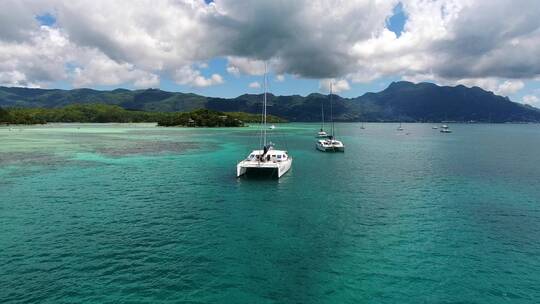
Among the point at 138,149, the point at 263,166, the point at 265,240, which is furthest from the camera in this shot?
the point at 138,149

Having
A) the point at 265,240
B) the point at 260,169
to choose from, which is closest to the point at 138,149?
the point at 260,169

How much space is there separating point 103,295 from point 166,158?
62.0m

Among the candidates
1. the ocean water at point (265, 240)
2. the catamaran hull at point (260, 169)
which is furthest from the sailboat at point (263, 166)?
the ocean water at point (265, 240)

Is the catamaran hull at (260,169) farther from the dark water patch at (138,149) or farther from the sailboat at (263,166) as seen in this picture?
the dark water patch at (138,149)

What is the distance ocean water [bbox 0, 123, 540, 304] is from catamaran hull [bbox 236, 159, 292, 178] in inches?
104

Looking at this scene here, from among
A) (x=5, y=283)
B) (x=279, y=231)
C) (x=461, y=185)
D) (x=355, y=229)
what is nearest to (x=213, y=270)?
(x=279, y=231)

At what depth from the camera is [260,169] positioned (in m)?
55.1

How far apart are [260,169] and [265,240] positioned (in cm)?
2773

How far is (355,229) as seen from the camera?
3058 centimetres

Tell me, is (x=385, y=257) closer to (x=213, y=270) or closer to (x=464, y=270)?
(x=464, y=270)

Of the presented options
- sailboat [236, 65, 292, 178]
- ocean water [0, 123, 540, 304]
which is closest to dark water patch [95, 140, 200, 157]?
ocean water [0, 123, 540, 304]

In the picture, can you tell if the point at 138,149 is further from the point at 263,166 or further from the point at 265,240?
the point at 265,240

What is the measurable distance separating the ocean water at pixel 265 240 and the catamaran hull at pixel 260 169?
Result: 263 centimetres

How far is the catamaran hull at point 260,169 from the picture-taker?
53.9m
